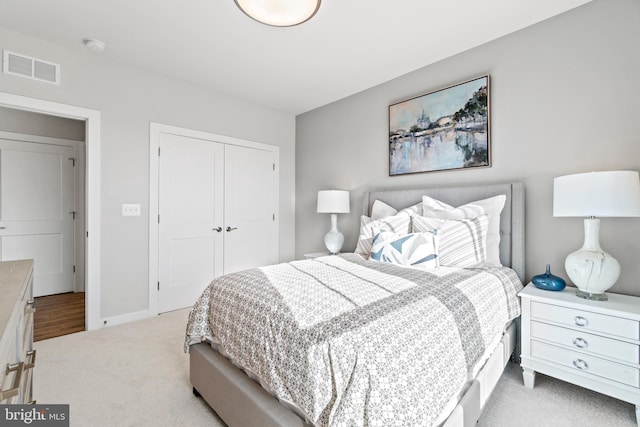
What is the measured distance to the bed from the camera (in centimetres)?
95

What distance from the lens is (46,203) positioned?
3871 millimetres

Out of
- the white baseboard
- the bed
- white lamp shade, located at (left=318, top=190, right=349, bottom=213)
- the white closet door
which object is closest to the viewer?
the bed

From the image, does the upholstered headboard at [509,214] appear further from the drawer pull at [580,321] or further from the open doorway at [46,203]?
the open doorway at [46,203]

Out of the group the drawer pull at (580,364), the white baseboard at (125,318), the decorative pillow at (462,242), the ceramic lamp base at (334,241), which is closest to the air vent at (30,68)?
the white baseboard at (125,318)

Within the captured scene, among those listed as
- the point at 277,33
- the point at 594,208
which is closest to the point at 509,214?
the point at 594,208

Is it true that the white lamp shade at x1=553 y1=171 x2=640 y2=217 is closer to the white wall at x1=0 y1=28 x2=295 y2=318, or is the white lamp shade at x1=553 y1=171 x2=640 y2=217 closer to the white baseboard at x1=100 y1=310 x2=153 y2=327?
the white wall at x1=0 y1=28 x2=295 y2=318

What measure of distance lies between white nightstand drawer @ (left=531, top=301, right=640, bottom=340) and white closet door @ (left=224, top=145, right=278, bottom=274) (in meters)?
3.07

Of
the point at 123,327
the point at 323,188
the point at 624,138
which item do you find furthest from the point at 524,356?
the point at 123,327

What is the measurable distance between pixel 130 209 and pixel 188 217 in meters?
0.58

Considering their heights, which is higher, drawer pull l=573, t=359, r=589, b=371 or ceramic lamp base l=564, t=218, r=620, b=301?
ceramic lamp base l=564, t=218, r=620, b=301

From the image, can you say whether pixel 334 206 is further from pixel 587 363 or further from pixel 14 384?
pixel 14 384

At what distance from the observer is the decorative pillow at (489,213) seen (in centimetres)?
228

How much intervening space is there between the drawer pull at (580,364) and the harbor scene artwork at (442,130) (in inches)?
59.6

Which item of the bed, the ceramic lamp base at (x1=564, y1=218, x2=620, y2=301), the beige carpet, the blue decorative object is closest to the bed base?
the bed
